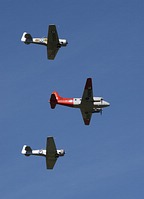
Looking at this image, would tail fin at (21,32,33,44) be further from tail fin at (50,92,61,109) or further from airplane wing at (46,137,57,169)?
airplane wing at (46,137,57,169)

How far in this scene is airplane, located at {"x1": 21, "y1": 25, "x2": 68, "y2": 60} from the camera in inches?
5167

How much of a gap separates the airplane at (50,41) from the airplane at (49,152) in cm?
1873

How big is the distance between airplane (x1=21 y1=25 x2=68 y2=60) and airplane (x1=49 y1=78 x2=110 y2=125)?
9.97 metres

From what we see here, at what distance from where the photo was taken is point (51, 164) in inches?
5428

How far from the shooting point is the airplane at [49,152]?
131 meters

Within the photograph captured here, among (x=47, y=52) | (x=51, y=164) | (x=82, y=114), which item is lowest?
(x=51, y=164)

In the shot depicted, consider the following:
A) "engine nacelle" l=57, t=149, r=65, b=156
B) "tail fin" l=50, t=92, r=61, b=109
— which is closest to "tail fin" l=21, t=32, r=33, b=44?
"tail fin" l=50, t=92, r=61, b=109

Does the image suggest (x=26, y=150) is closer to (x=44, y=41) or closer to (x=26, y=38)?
(x=44, y=41)

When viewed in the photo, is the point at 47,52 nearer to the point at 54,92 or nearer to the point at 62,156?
the point at 54,92

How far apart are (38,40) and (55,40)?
19.0ft

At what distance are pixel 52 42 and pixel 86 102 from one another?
50.0 feet

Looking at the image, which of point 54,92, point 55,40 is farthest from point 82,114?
point 55,40

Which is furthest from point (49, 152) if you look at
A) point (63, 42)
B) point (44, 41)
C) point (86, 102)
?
point (44, 41)

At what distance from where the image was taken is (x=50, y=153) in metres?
134
